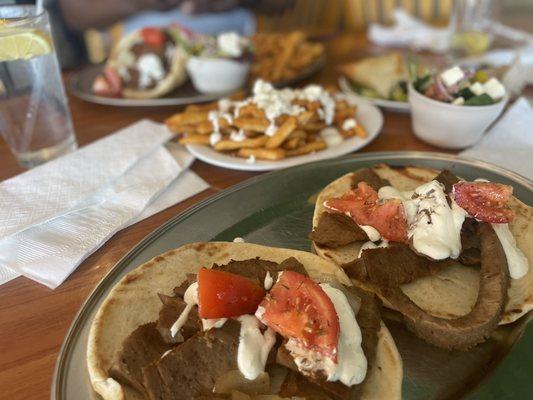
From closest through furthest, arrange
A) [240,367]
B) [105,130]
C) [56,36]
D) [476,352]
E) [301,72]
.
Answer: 1. [240,367]
2. [476,352]
3. [105,130]
4. [301,72]
5. [56,36]

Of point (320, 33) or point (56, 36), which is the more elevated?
point (56, 36)

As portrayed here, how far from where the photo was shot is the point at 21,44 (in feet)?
6.35

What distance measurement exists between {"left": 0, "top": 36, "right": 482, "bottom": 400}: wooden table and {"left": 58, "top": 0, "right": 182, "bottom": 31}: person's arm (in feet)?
6.24

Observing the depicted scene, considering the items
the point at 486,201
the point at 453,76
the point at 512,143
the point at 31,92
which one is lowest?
the point at 512,143

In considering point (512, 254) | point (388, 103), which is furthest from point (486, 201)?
point (388, 103)

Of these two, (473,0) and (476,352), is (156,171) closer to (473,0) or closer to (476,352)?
(476,352)

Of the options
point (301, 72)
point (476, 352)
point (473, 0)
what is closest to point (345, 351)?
point (476, 352)

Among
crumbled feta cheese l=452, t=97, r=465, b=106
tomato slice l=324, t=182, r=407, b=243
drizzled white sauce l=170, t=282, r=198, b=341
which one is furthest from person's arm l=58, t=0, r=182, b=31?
drizzled white sauce l=170, t=282, r=198, b=341

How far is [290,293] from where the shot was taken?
4.00ft

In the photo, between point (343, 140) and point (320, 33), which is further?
point (320, 33)

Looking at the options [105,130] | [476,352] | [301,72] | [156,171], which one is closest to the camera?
[476,352]

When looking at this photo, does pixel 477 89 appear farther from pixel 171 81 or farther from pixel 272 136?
pixel 171 81

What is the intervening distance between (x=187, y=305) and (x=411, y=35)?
10.0ft

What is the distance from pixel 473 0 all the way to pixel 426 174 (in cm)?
215
